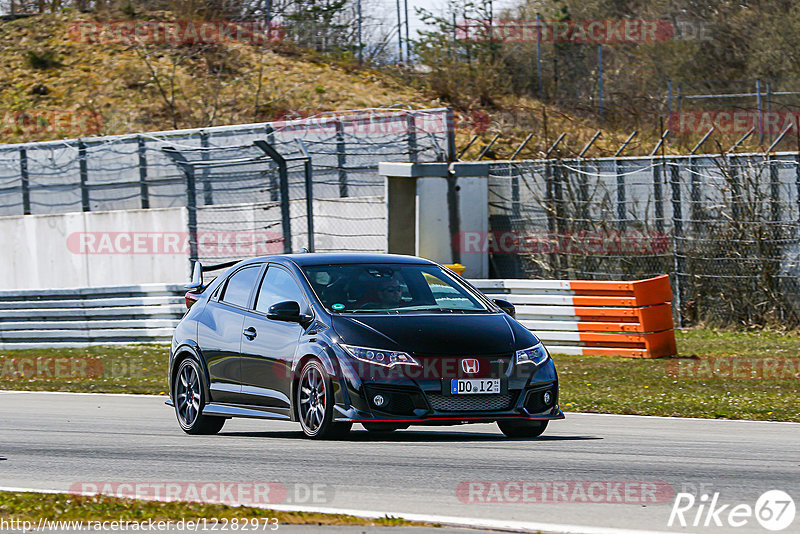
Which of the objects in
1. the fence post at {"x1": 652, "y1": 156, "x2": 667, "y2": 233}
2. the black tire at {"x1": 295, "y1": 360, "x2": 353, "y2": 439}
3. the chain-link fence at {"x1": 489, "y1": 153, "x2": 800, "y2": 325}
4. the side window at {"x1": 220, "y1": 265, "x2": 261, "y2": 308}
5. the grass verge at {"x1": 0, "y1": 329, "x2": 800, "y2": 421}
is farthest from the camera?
the fence post at {"x1": 652, "y1": 156, "x2": 667, "y2": 233}

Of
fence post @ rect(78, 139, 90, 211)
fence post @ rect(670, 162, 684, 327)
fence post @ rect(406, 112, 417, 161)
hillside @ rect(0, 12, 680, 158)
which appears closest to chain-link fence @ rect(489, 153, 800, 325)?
fence post @ rect(670, 162, 684, 327)

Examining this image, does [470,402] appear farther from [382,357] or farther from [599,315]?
[599,315]

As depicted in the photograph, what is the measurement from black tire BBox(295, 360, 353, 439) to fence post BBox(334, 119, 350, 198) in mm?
17447

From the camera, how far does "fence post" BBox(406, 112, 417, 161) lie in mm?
27141

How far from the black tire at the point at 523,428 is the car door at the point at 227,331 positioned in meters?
2.26

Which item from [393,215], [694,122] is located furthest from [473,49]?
[393,215]

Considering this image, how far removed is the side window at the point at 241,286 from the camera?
36.3 feet

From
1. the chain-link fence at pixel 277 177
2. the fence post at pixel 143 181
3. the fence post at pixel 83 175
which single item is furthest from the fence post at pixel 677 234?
the fence post at pixel 83 175

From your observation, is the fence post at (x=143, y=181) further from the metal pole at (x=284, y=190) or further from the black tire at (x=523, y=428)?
the black tire at (x=523, y=428)

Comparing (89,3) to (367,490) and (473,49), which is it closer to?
(473,49)

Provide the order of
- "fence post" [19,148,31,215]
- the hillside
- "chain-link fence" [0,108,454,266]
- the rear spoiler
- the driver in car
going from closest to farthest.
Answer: the driver in car → the rear spoiler → "chain-link fence" [0,108,454,266] → "fence post" [19,148,31,215] → the hillside

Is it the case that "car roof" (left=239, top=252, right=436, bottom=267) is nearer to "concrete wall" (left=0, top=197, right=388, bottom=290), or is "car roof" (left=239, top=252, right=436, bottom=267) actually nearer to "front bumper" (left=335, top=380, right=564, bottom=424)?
"front bumper" (left=335, top=380, right=564, bottom=424)

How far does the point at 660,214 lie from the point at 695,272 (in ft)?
4.18

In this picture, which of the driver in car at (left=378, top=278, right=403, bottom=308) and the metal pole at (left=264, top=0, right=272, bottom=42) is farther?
the metal pole at (left=264, top=0, right=272, bottom=42)
